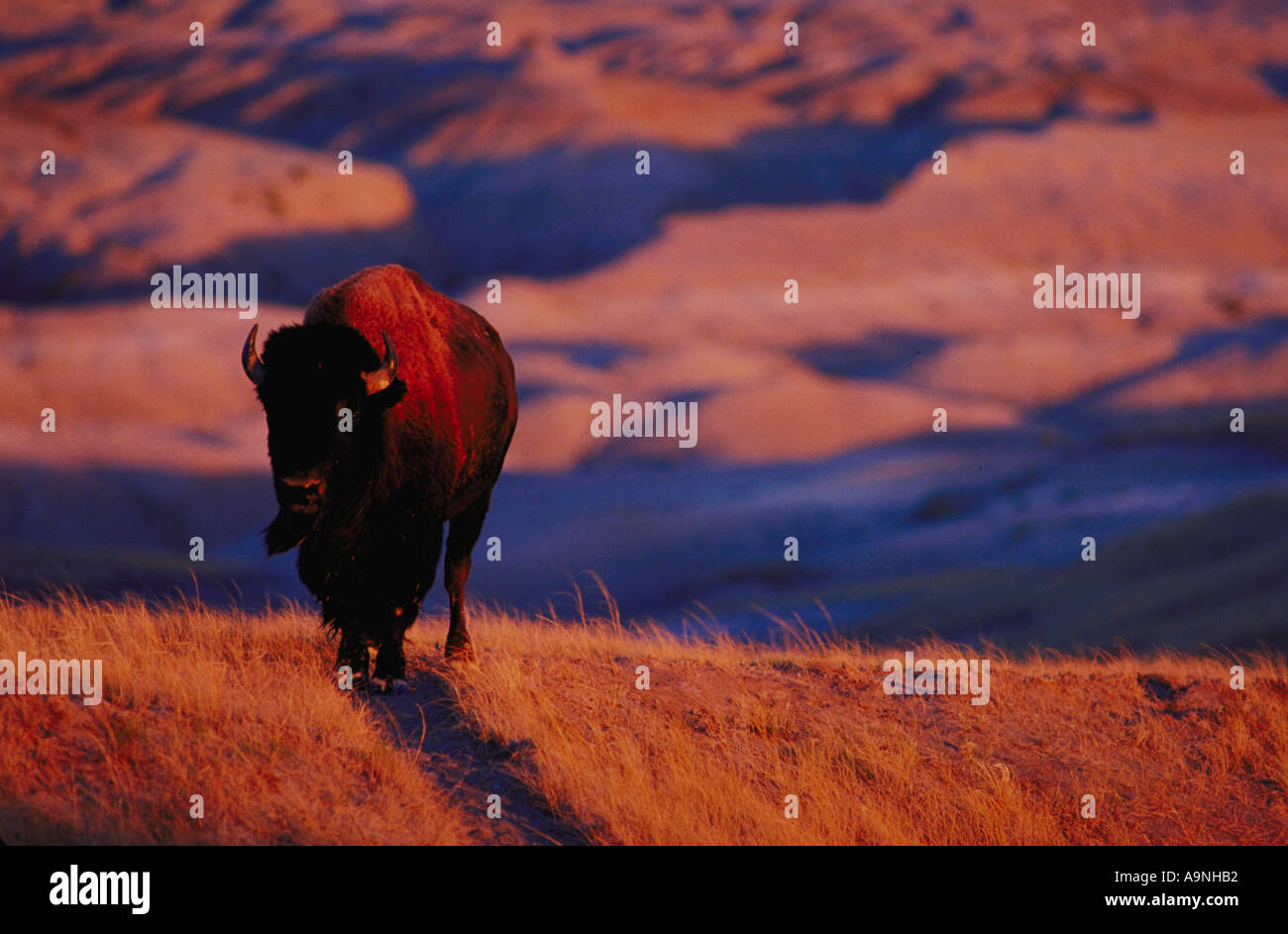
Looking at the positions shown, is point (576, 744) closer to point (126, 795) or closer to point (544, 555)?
point (126, 795)

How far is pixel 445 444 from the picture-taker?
1070 centimetres

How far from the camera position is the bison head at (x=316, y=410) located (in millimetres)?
8711

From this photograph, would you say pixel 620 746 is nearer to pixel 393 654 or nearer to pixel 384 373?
pixel 393 654

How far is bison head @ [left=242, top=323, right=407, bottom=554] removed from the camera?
28.6 ft

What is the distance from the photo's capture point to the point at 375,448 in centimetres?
962

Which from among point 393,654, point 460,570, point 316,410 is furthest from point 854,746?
point 316,410

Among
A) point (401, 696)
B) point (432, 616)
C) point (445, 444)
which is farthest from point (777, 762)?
point (432, 616)

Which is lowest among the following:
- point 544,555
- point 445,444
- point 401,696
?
point 401,696

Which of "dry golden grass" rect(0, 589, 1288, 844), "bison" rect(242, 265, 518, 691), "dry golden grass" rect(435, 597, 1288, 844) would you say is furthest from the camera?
"dry golden grass" rect(435, 597, 1288, 844)

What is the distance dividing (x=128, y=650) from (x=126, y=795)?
8.24ft

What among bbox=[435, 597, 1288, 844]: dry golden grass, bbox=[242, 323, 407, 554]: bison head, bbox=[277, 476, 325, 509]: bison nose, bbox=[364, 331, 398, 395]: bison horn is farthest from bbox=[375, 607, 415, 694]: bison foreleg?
bbox=[364, 331, 398, 395]: bison horn

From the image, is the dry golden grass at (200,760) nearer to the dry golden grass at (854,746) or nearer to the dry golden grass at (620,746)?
the dry golden grass at (620,746)

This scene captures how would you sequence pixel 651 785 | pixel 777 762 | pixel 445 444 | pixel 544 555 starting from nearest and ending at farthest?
pixel 651 785, pixel 777 762, pixel 445 444, pixel 544 555

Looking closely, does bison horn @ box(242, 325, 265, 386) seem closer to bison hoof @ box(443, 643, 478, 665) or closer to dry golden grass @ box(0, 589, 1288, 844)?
dry golden grass @ box(0, 589, 1288, 844)
